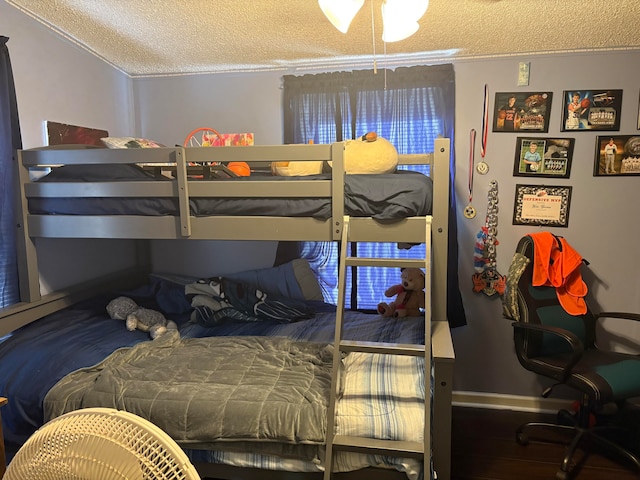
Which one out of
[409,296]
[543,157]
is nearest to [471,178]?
[543,157]

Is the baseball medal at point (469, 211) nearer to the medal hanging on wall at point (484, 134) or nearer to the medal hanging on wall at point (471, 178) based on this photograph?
the medal hanging on wall at point (471, 178)

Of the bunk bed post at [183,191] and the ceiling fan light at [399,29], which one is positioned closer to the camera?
the ceiling fan light at [399,29]

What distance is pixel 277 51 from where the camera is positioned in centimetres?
290

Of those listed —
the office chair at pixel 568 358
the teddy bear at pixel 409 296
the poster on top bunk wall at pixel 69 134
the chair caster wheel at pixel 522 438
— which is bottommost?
the chair caster wheel at pixel 522 438

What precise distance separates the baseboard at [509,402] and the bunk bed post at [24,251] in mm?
2800

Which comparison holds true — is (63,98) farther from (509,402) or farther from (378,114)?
(509,402)

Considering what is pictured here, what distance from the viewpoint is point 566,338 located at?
235cm

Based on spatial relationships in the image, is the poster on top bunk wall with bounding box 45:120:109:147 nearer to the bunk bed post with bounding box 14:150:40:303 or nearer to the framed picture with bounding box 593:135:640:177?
the bunk bed post with bounding box 14:150:40:303

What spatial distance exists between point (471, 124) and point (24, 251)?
2809mm

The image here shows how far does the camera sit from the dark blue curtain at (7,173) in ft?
7.36

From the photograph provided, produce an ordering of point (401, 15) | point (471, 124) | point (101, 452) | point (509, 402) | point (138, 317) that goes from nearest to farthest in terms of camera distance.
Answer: point (101, 452), point (401, 15), point (138, 317), point (471, 124), point (509, 402)

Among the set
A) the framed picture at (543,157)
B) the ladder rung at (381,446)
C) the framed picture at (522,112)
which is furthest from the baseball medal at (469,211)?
the ladder rung at (381,446)

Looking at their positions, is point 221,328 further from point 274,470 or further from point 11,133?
point 11,133

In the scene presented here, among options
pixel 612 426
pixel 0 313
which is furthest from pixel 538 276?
pixel 0 313
